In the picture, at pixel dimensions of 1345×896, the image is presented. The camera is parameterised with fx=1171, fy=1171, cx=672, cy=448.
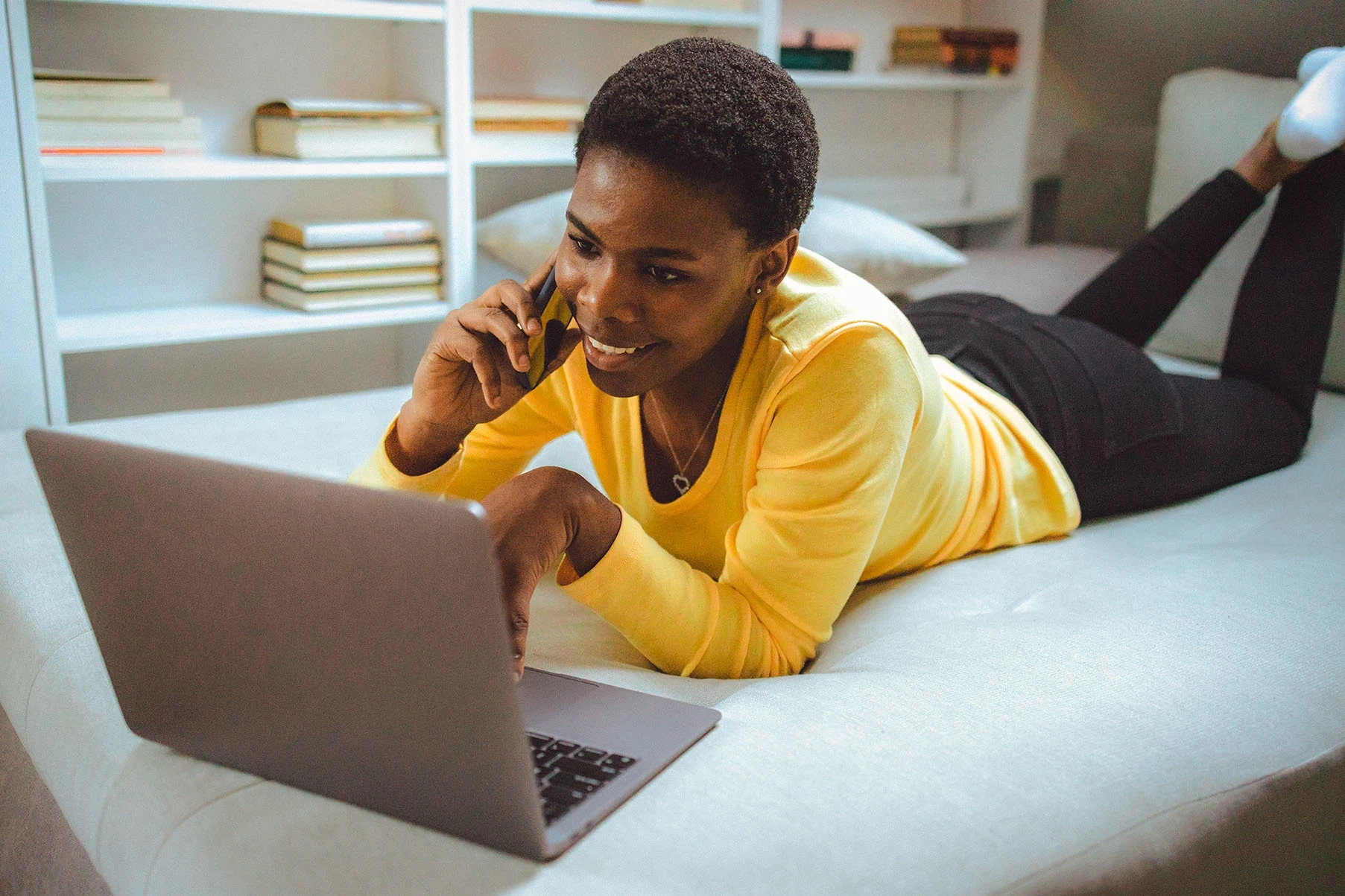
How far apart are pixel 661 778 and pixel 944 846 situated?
0.18m

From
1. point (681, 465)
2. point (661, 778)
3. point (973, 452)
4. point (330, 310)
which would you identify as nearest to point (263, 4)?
point (330, 310)

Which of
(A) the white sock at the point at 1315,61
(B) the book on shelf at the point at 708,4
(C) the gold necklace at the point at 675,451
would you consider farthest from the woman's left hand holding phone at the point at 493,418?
(B) the book on shelf at the point at 708,4

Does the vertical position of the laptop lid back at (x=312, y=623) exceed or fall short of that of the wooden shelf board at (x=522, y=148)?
it falls short

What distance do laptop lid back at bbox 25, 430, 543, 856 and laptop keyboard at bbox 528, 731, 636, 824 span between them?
2.0 inches

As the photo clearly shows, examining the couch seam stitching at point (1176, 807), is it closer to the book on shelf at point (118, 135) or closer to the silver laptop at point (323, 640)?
the silver laptop at point (323, 640)

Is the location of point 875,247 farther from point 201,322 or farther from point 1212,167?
point 201,322

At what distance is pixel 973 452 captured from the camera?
1265mm

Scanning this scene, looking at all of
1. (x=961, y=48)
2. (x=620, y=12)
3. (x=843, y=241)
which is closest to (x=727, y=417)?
(x=843, y=241)

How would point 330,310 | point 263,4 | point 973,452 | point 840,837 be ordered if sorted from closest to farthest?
1. point 840,837
2. point 973,452
3. point 263,4
4. point 330,310

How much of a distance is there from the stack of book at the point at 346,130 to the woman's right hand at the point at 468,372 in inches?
39.7

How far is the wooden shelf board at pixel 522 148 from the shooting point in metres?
2.11

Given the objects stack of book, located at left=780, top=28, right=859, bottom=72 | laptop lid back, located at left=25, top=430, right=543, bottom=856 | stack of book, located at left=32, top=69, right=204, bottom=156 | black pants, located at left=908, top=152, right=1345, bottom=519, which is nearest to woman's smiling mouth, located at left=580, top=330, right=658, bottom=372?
laptop lid back, located at left=25, top=430, right=543, bottom=856

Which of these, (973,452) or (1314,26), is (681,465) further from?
(1314,26)

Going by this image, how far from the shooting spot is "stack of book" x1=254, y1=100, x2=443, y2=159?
1921 mm
